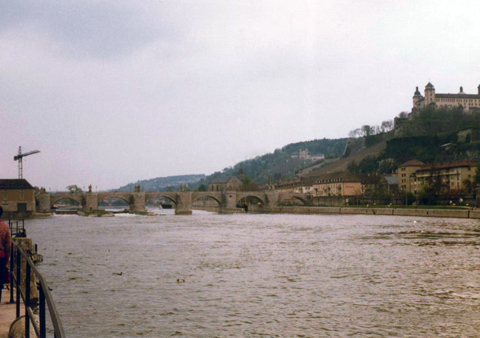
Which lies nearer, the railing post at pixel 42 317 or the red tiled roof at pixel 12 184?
the railing post at pixel 42 317

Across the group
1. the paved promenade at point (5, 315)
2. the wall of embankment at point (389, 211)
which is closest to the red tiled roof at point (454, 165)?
the wall of embankment at point (389, 211)

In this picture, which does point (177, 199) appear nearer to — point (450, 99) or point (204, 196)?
point (204, 196)

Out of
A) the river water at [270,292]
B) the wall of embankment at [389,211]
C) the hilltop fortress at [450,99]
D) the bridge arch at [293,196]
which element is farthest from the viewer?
the hilltop fortress at [450,99]

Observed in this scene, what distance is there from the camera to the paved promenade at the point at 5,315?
704cm

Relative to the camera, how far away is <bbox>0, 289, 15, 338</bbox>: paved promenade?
7037 mm

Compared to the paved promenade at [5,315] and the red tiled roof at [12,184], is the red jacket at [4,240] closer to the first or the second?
the paved promenade at [5,315]

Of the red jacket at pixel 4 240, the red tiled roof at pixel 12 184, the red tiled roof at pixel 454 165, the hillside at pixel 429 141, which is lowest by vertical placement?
the red jacket at pixel 4 240

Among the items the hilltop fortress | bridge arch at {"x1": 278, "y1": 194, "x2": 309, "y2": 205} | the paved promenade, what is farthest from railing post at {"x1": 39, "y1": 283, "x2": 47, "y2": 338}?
the hilltop fortress

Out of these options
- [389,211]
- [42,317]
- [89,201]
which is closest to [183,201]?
[89,201]

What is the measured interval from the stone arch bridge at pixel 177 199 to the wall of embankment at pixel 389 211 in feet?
18.1

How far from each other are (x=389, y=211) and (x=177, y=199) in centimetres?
4208

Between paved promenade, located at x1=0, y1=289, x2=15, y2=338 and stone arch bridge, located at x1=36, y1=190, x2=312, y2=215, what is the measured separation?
80.1 metres

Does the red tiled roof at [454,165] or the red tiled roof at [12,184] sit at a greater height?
the red tiled roof at [454,165]

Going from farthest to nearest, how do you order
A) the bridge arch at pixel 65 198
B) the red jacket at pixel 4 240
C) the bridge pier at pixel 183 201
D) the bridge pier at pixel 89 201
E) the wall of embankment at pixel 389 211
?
the bridge pier at pixel 183 201 < the bridge pier at pixel 89 201 < the bridge arch at pixel 65 198 < the wall of embankment at pixel 389 211 < the red jacket at pixel 4 240
